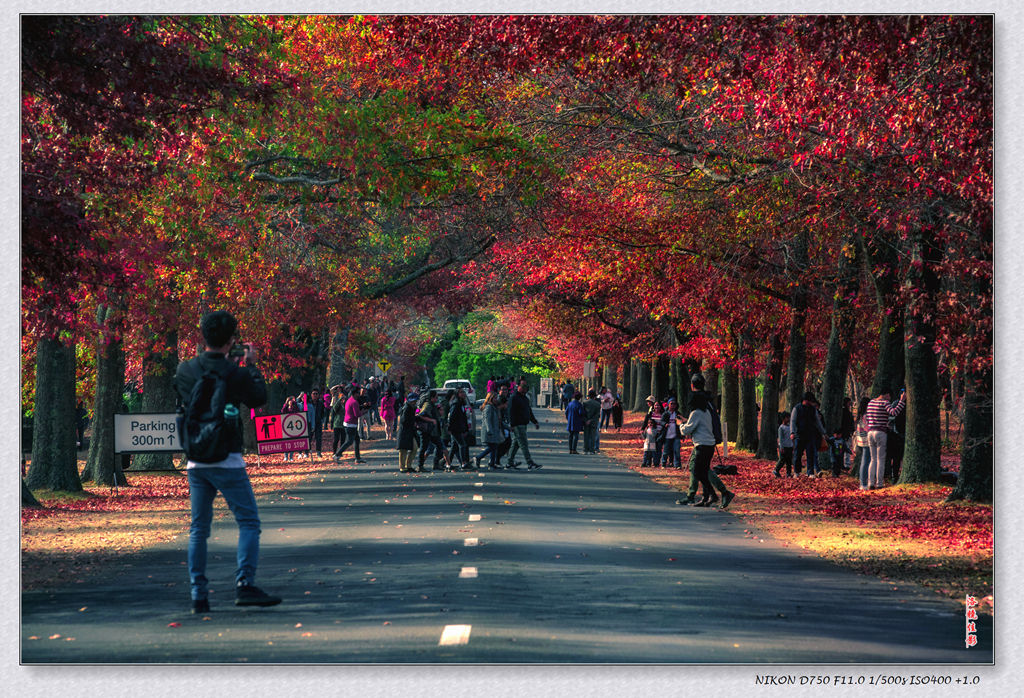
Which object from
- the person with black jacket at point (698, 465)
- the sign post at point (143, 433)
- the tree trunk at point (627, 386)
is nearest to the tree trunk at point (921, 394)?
the person with black jacket at point (698, 465)

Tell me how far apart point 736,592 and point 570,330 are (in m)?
49.7

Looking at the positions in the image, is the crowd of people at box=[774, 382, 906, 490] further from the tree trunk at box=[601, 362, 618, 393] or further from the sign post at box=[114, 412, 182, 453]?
the tree trunk at box=[601, 362, 618, 393]

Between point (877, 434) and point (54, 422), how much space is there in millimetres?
13890

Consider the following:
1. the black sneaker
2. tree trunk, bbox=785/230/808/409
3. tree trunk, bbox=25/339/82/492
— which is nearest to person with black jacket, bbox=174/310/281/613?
the black sneaker

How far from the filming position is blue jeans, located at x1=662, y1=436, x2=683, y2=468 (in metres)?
32.4

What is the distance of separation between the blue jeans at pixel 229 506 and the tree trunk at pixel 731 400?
3310cm

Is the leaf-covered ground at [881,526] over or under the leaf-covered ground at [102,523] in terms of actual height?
over

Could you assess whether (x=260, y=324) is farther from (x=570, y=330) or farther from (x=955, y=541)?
(x=570, y=330)

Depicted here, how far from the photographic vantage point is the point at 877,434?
23.5m

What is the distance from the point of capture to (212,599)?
34.3ft

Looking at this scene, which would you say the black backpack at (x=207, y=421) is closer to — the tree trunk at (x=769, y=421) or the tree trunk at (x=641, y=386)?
the tree trunk at (x=769, y=421)

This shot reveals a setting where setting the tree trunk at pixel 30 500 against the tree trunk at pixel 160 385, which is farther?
the tree trunk at pixel 160 385

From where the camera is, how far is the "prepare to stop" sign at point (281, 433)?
29797 mm

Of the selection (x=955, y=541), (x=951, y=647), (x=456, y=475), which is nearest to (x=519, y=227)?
(x=456, y=475)
